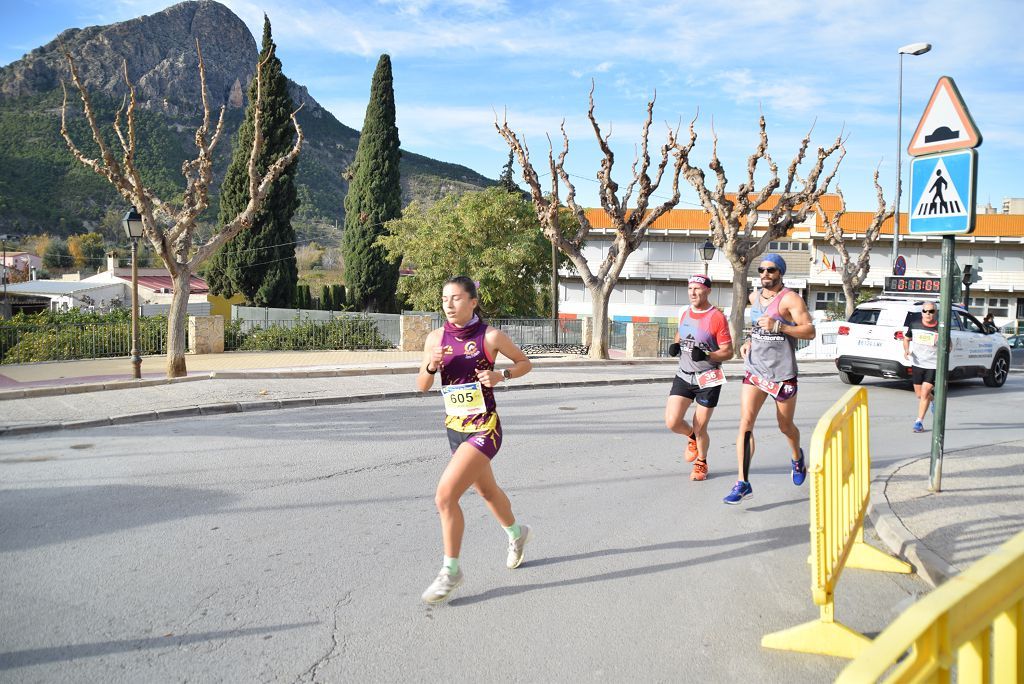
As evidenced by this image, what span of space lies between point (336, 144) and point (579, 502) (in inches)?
4726

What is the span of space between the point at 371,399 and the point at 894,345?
935cm

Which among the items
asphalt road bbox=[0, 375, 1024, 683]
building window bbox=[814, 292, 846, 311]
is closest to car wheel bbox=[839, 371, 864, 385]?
asphalt road bbox=[0, 375, 1024, 683]

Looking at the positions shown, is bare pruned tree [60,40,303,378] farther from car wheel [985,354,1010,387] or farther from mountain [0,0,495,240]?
mountain [0,0,495,240]

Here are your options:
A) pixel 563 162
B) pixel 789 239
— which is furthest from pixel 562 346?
pixel 789 239

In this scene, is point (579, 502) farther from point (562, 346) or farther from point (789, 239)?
point (789, 239)

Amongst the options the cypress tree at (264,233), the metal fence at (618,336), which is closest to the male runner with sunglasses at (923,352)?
the metal fence at (618,336)

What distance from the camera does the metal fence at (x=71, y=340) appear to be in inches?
799

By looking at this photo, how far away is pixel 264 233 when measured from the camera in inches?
1575

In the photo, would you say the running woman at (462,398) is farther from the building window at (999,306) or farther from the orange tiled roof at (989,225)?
the building window at (999,306)

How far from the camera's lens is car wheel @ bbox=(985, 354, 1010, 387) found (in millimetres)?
17016

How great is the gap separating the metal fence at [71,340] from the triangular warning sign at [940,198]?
19.6 meters

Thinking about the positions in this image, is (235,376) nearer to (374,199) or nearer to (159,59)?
(374,199)

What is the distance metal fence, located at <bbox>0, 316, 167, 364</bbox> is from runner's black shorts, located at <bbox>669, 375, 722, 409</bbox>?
58.5 ft

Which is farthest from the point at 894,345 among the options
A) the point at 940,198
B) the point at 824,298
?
the point at 824,298
